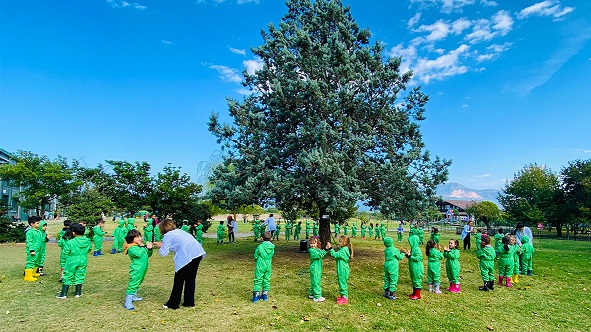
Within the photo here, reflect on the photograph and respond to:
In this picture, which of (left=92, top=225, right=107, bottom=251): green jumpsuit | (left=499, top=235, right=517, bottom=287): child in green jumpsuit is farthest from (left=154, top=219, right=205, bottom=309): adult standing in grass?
(left=92, top=225, right=107, bottom=251): green jumpsuit

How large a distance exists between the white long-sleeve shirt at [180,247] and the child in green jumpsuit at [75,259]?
2.30 m

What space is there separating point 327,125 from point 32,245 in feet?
32.4

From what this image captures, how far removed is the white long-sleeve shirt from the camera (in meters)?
7.10

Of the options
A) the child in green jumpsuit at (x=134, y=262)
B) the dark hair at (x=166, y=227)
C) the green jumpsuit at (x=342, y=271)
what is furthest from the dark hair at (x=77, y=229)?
the green jumpsuit at (x=342, y=271)

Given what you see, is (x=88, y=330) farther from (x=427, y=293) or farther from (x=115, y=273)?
(x=427, y=293)

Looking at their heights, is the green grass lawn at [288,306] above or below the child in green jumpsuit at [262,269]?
below

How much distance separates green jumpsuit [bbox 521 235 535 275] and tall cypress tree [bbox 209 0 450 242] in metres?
3.71

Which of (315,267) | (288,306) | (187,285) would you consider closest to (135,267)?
(187,285)

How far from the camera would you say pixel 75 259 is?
7.86 meters

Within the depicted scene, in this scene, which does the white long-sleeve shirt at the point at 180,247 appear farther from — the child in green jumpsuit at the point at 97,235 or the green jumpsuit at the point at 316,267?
the child in green jumpsuit at the point at 97,235

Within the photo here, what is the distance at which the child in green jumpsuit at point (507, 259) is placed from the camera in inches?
390

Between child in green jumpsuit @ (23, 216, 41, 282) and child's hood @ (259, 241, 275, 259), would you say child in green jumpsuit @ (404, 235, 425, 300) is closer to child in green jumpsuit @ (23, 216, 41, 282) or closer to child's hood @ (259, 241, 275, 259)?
child's hood @ (259, 241, 275, 259)

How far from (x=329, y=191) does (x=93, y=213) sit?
1982 centimetres

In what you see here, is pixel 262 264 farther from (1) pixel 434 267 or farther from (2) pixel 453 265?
(2) pixel 453 265
